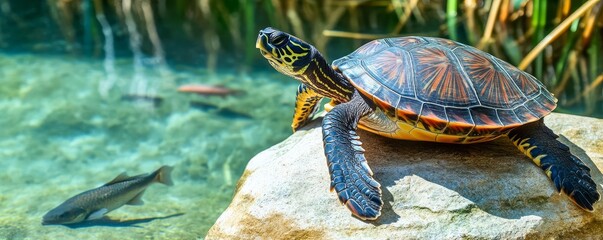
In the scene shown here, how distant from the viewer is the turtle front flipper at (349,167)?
275 centimetres

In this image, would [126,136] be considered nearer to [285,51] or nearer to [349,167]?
[285,51]

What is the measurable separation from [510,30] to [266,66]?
301 centimetres

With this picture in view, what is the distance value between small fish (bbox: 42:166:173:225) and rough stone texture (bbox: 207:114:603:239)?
3.81 feet

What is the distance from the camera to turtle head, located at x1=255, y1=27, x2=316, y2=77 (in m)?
3.27

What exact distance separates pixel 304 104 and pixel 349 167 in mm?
1024

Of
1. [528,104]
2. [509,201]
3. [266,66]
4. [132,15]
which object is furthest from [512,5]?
[132,15]

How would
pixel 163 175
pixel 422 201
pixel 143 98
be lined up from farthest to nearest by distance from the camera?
pixel 143 98 < pixel 163 175 < pixel 422 201

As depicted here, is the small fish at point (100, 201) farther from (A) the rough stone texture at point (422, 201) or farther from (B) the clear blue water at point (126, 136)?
(A) the rough stone texture at point (422, 201)

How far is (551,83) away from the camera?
6656 mm

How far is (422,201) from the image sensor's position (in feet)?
9.37

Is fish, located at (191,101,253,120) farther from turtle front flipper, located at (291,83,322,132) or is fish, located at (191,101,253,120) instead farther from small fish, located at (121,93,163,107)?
turtle front flipper, located at (291,83,322,132)

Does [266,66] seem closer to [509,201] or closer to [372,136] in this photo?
[372,136]

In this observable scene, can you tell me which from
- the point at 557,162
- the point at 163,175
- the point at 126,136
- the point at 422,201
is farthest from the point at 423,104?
the point at 126,136

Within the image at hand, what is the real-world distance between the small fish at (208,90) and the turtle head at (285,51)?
3.45m
